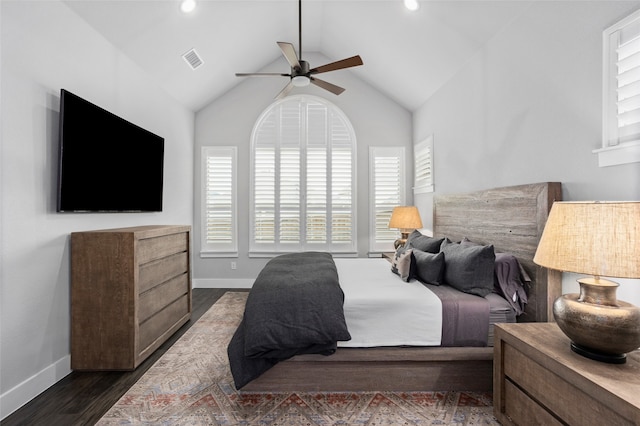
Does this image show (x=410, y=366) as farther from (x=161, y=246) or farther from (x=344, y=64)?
(x=344, y=64)

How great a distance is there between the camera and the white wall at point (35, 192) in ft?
5.93

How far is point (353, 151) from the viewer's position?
15.3 feet

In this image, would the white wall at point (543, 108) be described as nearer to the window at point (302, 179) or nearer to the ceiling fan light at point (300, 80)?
the ceiling fan light at point (300, 80)

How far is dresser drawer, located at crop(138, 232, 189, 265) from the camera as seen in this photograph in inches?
94.7

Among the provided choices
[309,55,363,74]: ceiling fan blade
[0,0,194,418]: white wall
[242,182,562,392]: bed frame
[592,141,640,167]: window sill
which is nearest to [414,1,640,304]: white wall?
[592,141,640,167]: window sill

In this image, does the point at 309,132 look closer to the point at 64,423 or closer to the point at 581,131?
the point at 581,131

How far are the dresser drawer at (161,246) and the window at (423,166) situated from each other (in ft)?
10.0

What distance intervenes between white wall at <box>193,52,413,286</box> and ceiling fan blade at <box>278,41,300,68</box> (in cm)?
210

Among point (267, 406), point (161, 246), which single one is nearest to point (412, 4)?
point (161, 246)

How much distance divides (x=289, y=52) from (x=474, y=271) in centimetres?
218

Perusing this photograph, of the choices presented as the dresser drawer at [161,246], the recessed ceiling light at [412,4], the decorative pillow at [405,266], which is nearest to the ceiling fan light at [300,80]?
the recessed ceiling light at [412,4]

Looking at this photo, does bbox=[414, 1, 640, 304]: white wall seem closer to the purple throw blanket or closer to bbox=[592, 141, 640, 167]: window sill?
bbox=[592, 141, 640, 167]: window sill

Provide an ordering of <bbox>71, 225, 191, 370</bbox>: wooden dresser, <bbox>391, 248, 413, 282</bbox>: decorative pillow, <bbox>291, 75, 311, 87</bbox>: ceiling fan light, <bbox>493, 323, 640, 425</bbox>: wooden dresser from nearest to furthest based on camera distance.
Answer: <bbox>493, 323, 640, 425</bbox>: wooden dresser → <bbox>71, 225, 191, 370</bbox>: wooden dresser → <bbox>391, 248, 413, 282</bbox>: decorative pillow → <bbox>291, 75, 311, 87</bbox>: ceiling fan light

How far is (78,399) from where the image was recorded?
6.34 feet
